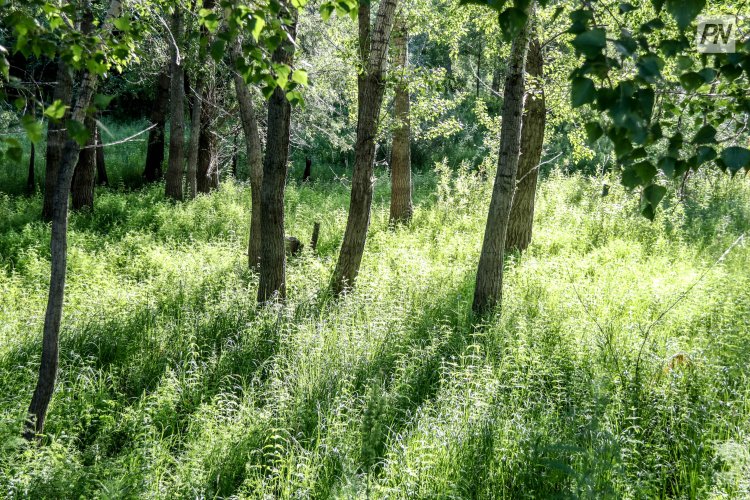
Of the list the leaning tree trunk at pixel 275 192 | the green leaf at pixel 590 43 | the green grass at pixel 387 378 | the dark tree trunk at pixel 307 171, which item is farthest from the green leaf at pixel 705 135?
the dark tree trunk at pixel 307 171

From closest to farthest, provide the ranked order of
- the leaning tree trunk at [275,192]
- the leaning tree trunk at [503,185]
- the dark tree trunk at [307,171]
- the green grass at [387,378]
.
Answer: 1. the green grass at [387,378]
2. the leaning tree trunk at [503,185]
3. the leaning tree trunk at [275,192]
4. the dark tree trunk at [307,171]

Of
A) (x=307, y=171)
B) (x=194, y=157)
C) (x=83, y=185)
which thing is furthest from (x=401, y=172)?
(x=307, y=171)

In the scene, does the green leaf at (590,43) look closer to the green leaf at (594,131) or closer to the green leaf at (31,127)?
the green leaf at (594,131)

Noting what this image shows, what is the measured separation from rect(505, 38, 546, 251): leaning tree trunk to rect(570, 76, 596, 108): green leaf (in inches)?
298

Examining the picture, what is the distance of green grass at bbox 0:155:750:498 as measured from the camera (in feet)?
11.9

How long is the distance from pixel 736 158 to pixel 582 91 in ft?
1.75

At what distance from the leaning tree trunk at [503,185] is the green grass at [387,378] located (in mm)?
385

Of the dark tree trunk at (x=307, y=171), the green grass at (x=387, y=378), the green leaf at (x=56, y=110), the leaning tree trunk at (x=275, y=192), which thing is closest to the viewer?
the green leaf at (x=56, y=110)

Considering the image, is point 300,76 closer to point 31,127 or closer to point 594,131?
point 31,127

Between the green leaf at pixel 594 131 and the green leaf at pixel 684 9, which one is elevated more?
the green leaf at pixel 684 9

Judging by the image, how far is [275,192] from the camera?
274 inches

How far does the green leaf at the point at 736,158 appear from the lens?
1.59 meters

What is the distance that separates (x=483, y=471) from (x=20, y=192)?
1843 centimetres

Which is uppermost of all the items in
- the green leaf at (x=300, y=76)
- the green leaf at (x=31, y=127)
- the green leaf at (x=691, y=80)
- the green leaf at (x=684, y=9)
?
the green leaf at (x=684, y=9)
